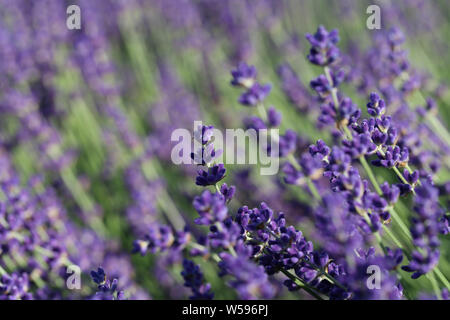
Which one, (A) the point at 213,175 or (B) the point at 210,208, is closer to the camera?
(B) the point at 210,208

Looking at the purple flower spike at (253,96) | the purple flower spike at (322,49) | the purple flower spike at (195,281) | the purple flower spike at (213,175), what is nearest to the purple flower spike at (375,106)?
the purple flower spike at (322,49)

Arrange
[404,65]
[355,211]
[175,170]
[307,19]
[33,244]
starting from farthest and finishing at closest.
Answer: [307,19]
[175,170]
[404,65]
[33,244]
[355,211]

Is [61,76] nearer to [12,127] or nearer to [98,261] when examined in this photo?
[12,127]

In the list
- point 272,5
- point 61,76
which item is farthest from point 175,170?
point 272,5

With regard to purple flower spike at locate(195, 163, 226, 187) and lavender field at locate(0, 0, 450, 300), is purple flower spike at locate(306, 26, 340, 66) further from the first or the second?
purple flower spike at locate(195, 163, 226, 187)

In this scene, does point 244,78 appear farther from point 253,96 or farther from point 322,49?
point 322,49

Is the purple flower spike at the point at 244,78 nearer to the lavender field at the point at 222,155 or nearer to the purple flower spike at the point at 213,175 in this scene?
the lavender field at the point at 222,155

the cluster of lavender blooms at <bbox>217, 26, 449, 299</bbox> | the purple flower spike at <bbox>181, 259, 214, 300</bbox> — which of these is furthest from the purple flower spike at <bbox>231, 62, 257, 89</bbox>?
the purple flower spike at <bbox>181, 259, 214, 300</bbox>

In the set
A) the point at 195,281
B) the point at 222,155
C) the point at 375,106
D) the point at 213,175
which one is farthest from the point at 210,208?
the point at 222,155
